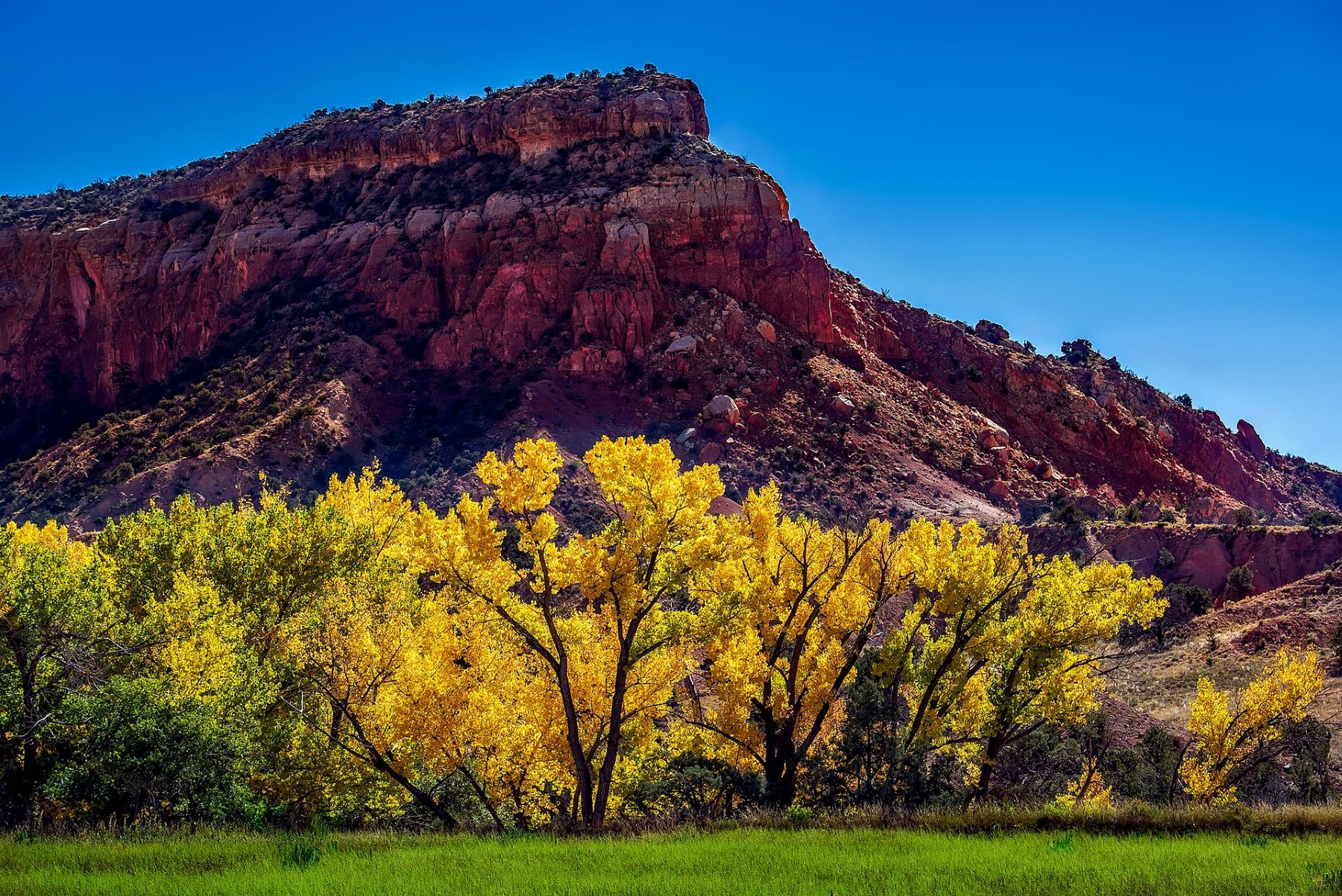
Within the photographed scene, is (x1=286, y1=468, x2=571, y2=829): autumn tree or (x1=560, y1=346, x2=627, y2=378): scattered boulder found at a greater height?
(x1=560, y1=346, x2=627, y2=378): scattered boulder

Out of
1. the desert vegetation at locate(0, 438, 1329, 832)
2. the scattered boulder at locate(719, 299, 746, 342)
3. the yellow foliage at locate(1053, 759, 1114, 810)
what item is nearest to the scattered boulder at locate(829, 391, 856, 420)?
the scattered boulder at locate(719, 299, 746, 342)

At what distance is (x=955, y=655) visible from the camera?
806 inches

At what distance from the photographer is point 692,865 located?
13328 millimetres

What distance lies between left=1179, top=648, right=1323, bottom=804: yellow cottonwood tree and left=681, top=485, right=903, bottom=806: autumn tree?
8.48 metres

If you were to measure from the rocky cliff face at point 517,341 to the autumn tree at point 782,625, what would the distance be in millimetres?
37031

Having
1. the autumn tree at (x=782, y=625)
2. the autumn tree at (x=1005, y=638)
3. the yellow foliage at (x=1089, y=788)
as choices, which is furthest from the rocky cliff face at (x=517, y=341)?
the autumn tree at (x=1005, y=638)

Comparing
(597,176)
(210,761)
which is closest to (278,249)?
(597,176)

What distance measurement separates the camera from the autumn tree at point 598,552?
1703 centimetres

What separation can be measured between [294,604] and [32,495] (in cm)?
4981

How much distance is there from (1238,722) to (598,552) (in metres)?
16.6

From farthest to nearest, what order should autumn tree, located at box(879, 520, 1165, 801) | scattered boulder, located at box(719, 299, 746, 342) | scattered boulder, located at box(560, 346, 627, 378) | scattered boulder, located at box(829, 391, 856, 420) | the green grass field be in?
scattered boulder, located at box(719, 299, 746, 342), scattered boulder, located at box(560, 346, 627, 378), scattered boulder, located at box(829, 391, 856, 420), autumn tree, located at box(879, 520, 1165, 801), the green grass field

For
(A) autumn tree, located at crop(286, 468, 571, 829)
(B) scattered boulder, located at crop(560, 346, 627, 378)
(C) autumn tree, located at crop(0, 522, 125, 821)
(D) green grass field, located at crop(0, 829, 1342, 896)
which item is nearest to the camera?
(D) green grass field, located at crop(0, 829, 1342, 896)

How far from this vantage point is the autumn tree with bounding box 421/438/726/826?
17.0m

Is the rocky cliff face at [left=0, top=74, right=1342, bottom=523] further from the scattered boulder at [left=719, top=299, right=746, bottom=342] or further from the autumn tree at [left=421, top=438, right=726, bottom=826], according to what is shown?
the autumn tree at [left=421, top=438, right=726, bottom=826]
